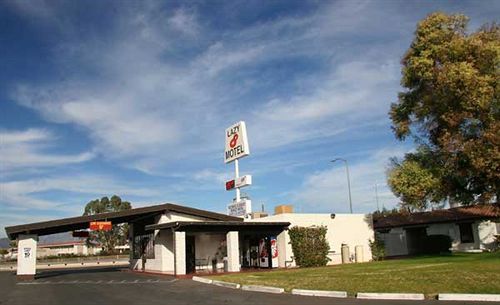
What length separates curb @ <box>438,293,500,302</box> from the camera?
12.9 metres

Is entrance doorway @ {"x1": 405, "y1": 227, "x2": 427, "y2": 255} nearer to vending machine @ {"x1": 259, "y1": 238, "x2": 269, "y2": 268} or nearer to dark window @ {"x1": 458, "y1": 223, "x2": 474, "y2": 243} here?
dark window @ {"x1": 458, "y1": 223, "x2": 474, "y2": 243}

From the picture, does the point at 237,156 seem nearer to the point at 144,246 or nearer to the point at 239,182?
the point at 239,182

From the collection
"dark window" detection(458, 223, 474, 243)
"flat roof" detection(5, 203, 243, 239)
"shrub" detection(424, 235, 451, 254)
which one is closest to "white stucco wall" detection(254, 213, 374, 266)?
"flat roof" detection(5, 203, 243, 239)

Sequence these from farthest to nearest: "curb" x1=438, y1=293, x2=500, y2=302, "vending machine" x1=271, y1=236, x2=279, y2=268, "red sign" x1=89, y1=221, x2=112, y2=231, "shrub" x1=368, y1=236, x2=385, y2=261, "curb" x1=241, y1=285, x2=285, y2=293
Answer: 1. "shrub" x1=368, y1=236, x2=385, y2=261
2. "red sign" x1=89, y1=221, x2=112, y2=231
3. "vending machine" x1=271, y1=236, x2=279, y2=268
4. "curb" x1=241, y1=285, x2=285, y2=293
5. "curb" x1=438, y1=293, x2=500, y2=302

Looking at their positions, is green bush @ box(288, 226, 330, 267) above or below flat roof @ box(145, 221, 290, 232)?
below

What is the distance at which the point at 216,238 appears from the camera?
33375 mm

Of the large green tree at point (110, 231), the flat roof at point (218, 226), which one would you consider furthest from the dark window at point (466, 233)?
the large green tree at point (110, 231)

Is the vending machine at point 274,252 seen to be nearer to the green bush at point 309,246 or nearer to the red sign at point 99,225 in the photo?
the green bush at point 309,246

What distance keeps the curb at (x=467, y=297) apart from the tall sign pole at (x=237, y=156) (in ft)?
65.6

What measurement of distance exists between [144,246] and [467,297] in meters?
26.7

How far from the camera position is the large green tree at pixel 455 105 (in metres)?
27.5

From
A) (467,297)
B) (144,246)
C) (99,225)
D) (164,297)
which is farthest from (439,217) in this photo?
(164,297)

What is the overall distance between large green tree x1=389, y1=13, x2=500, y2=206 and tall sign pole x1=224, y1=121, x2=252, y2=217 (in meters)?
10.0

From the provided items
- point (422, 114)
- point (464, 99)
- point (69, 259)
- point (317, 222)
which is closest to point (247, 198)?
point (317, 222)
